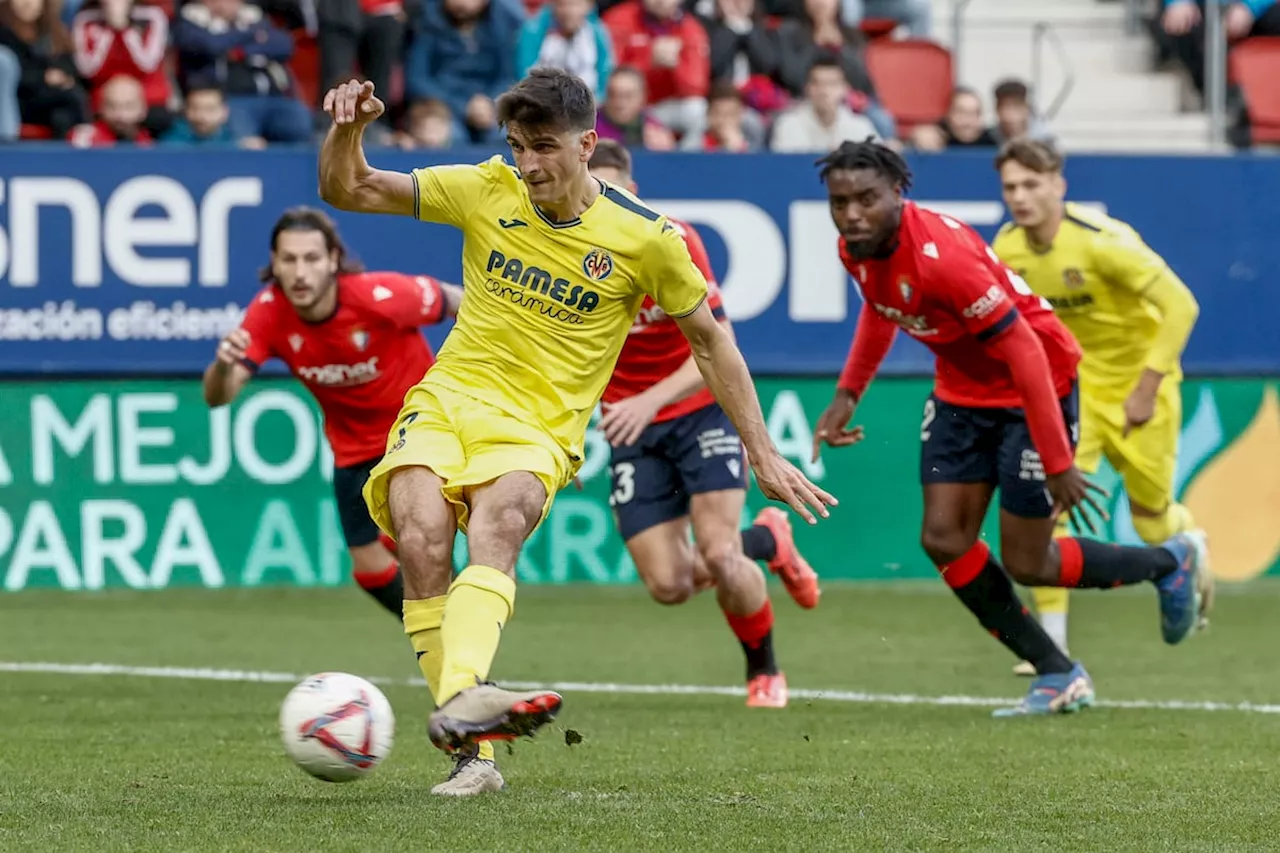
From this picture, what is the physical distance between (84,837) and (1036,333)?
4.61 m

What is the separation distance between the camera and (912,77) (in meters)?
17.5

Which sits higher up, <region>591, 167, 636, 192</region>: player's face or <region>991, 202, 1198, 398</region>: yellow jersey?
<region>591, 167, 636, 192</region>: player's face

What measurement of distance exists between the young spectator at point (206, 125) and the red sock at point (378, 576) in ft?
16.6

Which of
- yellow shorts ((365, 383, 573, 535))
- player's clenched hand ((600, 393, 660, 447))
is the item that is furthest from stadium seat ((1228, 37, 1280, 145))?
yellow shorts ((365, 383, 573, 535))

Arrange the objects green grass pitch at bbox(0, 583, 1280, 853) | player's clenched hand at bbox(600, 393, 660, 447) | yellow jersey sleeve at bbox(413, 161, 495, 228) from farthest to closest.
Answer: player's clenched hand at bbox(600, 393, 660, 447)
yellow jersey sleeve at bbox(413, 161, 495, 228)
green grass pitch at bbox(0, 583, 1280, 853)

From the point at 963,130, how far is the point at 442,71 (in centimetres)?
377

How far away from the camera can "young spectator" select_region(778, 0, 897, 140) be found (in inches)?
646

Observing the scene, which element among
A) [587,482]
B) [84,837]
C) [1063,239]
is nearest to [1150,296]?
[1063,239]

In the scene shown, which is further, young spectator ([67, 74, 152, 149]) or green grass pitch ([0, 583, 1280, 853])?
young spectator ([67, 74, 152, 149])

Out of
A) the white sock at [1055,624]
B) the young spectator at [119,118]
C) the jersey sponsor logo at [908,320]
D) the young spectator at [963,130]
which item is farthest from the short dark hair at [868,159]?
the young spectator at [963,130]

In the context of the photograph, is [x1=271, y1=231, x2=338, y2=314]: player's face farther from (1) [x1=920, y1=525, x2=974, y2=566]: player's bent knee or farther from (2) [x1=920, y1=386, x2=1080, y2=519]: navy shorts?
(1) [x1=920, y1=525, x2=974, y2=566]: player's bent knee

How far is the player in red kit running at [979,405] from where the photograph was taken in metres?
8.12

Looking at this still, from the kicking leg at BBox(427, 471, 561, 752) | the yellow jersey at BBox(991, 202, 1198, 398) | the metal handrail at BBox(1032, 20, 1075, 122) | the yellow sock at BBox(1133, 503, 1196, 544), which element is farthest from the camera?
the metal handrail at BBox(1032, 20, 1075, 122)

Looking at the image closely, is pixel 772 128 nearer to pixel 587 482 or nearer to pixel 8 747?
pixel 587 482
